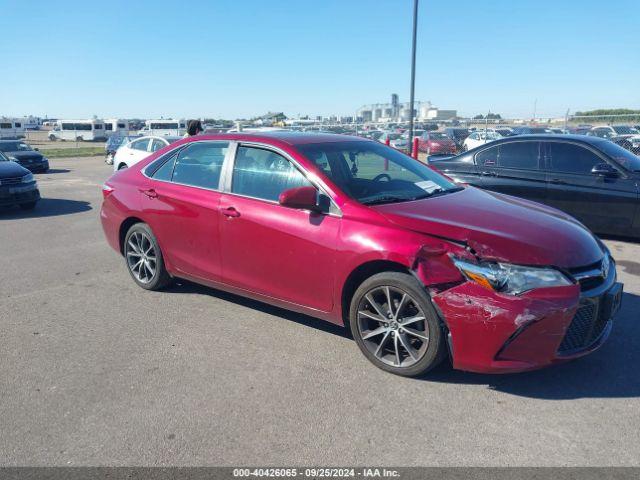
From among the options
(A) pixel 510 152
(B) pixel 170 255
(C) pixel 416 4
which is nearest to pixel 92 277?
(B) pixel 170 255

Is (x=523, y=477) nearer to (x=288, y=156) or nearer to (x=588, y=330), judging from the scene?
(x=588, y=330)

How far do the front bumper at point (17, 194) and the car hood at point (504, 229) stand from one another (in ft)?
30.8

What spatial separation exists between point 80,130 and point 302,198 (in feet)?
242

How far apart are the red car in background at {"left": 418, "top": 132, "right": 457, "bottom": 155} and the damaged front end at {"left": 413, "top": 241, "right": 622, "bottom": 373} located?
808 inches

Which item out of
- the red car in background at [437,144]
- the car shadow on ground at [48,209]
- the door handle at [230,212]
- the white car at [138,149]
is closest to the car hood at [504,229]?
the door handle at [230,212]

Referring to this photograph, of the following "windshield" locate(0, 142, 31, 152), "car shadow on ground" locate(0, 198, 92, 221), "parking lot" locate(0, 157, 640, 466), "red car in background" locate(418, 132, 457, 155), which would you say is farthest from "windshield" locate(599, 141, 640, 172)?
"windshield" locate(0, 142, 31, 152)

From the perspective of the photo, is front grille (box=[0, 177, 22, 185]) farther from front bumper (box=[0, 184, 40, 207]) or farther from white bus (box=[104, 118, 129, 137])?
white bus (box=[104, 118, 129, 137])

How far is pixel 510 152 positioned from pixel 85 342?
6655 millimetres

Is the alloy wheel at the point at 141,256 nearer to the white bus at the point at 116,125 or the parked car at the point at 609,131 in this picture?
the parked car at the point at 609,131

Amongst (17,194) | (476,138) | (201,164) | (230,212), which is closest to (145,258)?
(201,164)

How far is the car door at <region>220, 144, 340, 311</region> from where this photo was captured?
395 cm

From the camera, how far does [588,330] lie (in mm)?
3408

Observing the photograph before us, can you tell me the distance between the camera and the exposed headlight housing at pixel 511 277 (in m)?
3.23

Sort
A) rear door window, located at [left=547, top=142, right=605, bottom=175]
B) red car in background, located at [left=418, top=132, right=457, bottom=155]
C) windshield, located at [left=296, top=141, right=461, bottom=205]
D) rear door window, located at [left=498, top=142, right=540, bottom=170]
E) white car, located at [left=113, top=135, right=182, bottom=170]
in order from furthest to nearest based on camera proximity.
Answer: red car in background, located at [left=418, top=132, right=457, bottom=155] → white car, located at [left=113, top=135, right=182, bottom=170] → rear door window, located at [left=498, top=142, right=540, bottom=170] → rear door window, located at [left=547, top=142, right=605, bottom=175] → windshield, located at [left=296, top=141, right=461, bottom=205]
